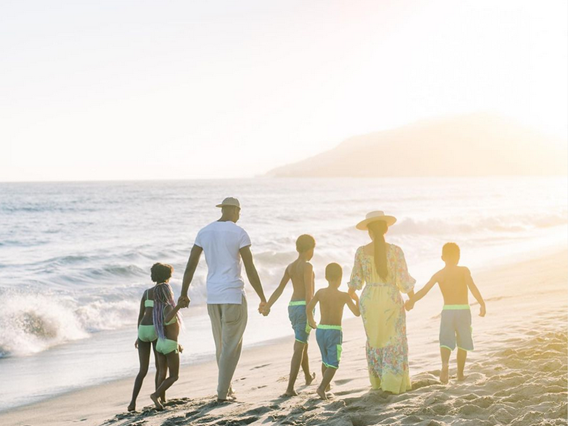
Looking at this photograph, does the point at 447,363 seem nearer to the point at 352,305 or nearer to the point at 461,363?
the point at 461,363

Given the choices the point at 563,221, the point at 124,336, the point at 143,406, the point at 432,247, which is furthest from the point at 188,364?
the point at 563,221

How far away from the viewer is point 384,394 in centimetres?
571

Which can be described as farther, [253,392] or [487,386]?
[253,392]

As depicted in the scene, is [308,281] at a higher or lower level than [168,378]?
higher

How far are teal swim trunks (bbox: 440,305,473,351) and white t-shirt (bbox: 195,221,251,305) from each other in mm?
1999

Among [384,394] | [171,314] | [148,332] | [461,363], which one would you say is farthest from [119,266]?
[384,394]

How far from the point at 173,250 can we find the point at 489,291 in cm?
1415

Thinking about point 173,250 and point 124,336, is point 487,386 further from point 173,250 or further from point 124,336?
point 173,250

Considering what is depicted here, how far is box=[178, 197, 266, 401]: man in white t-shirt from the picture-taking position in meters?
6.02

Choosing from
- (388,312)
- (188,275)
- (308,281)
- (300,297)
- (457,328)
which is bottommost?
(457,328)

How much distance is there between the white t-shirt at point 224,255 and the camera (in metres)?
6.02

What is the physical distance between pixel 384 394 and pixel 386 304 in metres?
0.79

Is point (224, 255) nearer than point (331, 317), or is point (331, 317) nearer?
point (331, 317)

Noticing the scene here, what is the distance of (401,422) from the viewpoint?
4.98 meters
